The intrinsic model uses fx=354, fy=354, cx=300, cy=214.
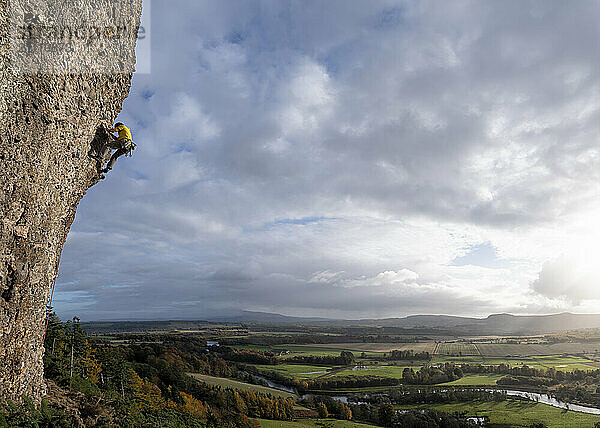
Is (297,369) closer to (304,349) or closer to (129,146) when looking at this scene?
(304,349)

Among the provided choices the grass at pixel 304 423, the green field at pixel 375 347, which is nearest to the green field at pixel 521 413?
the grass at pixel 304 423

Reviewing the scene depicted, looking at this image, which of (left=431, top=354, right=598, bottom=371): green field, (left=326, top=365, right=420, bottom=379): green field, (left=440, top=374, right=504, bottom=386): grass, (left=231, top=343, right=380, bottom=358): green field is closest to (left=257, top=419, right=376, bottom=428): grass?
(left=326, top=365, right=420, bottom=379): green field

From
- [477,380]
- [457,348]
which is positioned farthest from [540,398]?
[457,348]

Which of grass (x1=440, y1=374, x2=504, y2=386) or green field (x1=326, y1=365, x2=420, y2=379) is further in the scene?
green field (x1=326, y1=365, x2=420, y2=379)

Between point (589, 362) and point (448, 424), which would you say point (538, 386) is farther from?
point (448, 424)

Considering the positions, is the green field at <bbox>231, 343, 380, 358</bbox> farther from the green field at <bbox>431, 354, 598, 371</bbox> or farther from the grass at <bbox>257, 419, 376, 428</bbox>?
the grass at <bbox>257, 419, 376, 428</bbox>

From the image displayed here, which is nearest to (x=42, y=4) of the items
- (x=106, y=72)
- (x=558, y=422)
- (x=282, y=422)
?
(x=106, y=72)
